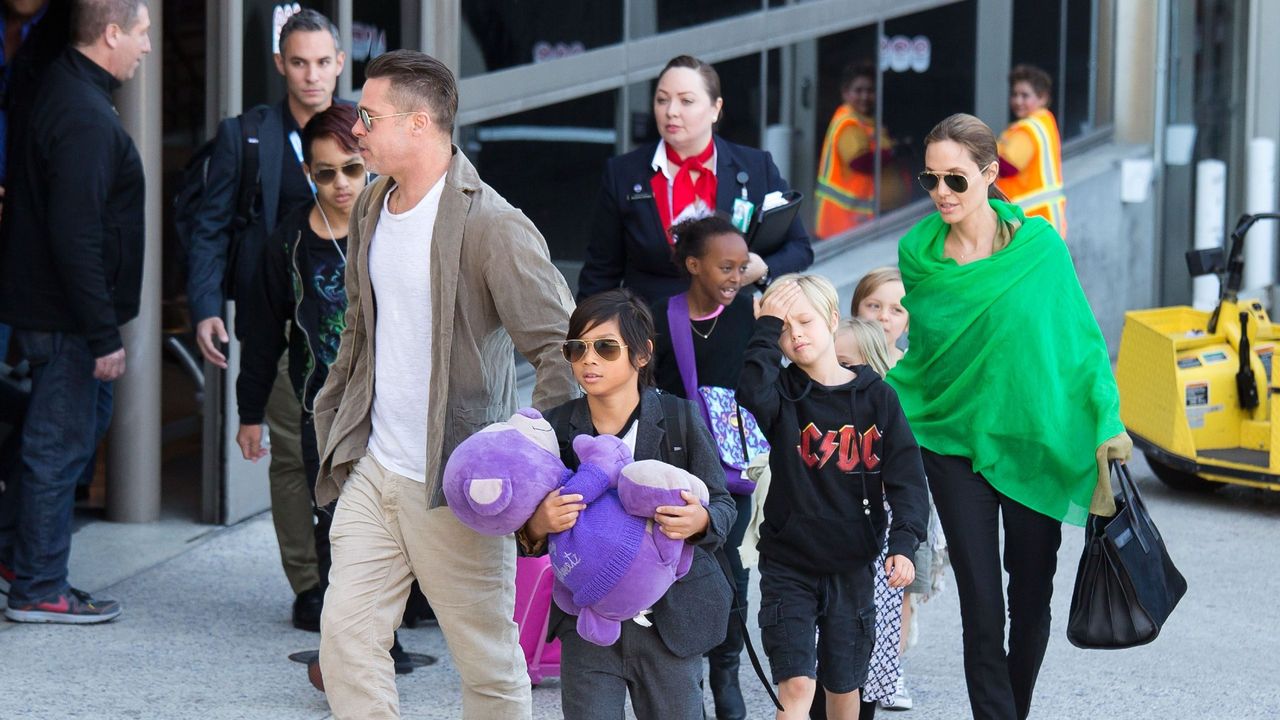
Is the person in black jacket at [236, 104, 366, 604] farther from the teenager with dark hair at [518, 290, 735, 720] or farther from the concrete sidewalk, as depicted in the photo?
the teenager with dark hair at [518, 290, 735, 720]

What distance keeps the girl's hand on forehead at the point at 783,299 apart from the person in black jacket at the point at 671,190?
1.03m

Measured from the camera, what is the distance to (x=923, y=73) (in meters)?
13.4

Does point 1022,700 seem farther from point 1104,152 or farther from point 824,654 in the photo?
Answer: point 1104,152

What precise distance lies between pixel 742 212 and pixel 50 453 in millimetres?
2562

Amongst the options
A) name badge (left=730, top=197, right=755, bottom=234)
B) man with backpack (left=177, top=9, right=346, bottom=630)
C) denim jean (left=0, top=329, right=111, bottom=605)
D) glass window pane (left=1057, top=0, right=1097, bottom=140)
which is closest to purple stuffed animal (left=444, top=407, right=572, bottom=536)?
name badge (left=730, top=197, right=755, bottom=234)

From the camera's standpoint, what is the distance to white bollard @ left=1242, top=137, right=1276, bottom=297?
1532 cm

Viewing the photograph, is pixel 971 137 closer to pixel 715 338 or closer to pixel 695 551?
pixel 715 338

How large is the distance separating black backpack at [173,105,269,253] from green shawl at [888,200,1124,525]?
253cm

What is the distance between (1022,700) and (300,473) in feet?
9.01

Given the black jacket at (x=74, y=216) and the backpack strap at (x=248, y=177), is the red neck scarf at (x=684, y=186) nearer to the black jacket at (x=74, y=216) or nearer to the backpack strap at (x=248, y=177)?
the backpack strap at (x=248, y=177)

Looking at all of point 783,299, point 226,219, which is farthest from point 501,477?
point 226,219

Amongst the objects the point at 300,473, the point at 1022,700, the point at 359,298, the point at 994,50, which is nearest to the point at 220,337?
the point at 300,473

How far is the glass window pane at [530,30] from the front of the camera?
898 cm

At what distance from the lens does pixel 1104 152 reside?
49.1 ft
